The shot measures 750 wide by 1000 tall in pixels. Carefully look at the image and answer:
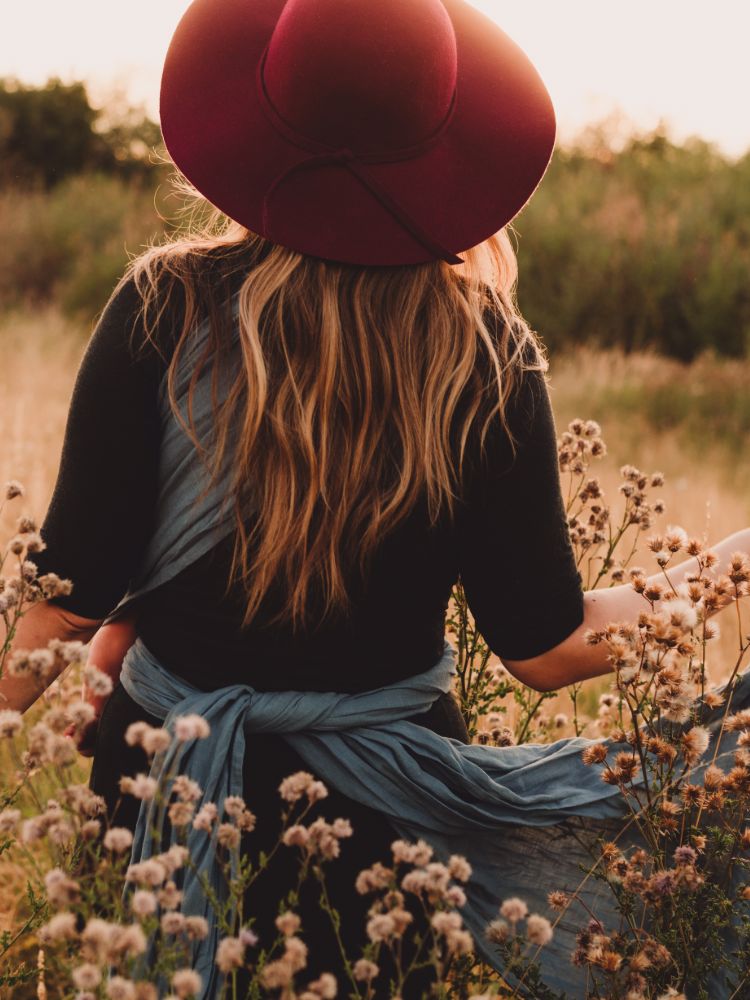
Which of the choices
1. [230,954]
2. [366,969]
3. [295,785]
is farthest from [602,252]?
[230,954]

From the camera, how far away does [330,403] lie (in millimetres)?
1588

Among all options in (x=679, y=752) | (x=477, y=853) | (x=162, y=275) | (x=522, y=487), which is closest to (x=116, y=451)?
(x=162, y=275)

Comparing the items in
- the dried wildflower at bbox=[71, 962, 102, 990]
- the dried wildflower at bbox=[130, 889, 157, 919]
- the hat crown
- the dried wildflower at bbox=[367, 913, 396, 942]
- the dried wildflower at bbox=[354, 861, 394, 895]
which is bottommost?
the dried wildflower at bbox=[354, 861, 394, 895]

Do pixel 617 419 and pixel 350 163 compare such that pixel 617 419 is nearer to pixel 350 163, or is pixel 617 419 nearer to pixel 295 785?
pixel 350 163

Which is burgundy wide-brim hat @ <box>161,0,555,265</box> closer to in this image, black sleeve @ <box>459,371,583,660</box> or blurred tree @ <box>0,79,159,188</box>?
black sleeve @ <box>459,371,583,660</box>

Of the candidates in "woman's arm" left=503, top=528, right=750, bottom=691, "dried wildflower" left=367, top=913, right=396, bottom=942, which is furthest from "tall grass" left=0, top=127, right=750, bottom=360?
"dried wildflower" left=367, top=913, right=396, bottom=942

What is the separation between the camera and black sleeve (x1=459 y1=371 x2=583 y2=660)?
65.7 inches

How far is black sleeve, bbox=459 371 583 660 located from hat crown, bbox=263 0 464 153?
433mm

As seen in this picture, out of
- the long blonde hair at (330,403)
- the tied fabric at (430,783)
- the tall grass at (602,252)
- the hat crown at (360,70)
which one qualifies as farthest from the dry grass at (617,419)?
the hat crown at (360,70)

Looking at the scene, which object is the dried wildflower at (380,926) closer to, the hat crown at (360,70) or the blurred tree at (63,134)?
the hat crown at (360,70)

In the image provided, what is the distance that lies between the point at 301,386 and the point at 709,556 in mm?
749

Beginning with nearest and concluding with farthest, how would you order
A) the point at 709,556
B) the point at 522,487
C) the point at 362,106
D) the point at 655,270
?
the point at 362,106 → the point at 522,487 → the point at 709,556 → the point at 655,270

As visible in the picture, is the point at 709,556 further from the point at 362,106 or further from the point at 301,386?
the point at 362,106

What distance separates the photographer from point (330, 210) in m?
1.59
